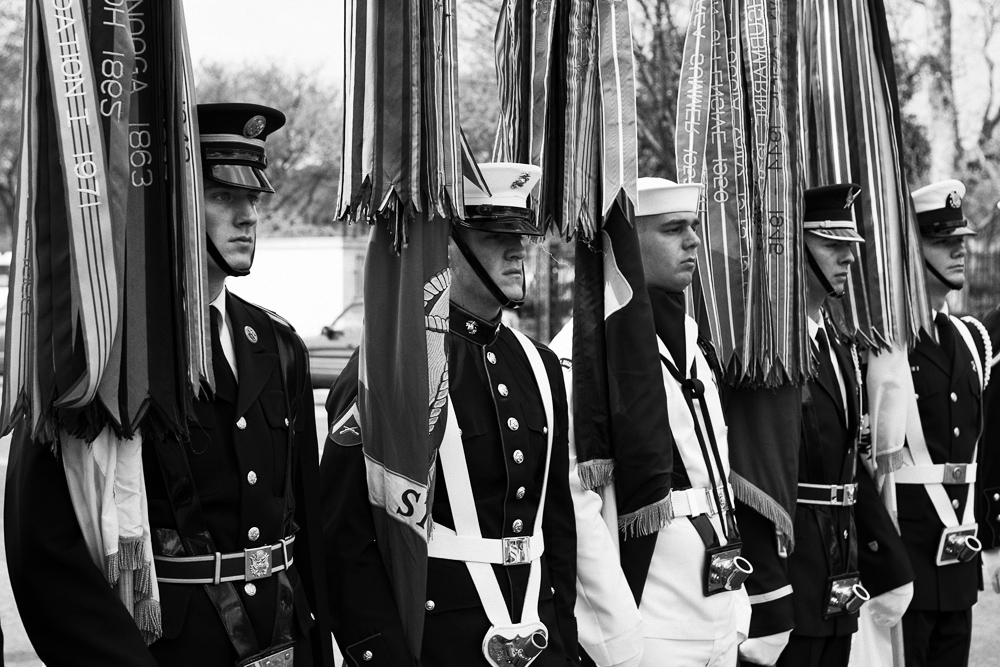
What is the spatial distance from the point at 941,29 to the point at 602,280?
11223 millimetres

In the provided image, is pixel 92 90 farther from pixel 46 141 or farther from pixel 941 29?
pixel 941 29

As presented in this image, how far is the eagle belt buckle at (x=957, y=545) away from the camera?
5199 mm

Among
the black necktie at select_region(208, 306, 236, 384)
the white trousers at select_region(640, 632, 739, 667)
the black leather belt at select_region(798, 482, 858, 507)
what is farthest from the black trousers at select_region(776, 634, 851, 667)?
the black necktie at select_region(208, 306, 236, 384)

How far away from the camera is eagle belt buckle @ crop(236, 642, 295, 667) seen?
2888mm

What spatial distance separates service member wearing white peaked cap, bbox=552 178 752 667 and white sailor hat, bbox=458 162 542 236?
23.4 inches

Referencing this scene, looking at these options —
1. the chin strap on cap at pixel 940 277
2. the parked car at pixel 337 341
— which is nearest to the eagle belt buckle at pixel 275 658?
the chin strap on cap at pixel 940 277

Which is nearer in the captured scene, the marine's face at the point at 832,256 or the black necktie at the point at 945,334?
the marine's face at the point at 832,256

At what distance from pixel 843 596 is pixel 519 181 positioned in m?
2.09

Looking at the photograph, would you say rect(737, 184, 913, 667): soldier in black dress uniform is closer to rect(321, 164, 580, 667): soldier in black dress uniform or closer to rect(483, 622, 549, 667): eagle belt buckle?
rect(321, 164, 580, 667): soldier in black dress uniform

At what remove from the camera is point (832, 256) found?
479 centimetres

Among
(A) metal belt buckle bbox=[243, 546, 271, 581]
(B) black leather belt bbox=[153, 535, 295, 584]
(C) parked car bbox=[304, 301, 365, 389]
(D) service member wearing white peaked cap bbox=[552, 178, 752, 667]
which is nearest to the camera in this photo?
(B) black leather belt bbox=[153, 535, 295, 584]

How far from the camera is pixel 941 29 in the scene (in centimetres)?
1376

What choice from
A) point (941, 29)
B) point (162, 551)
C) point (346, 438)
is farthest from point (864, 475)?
point (941, 29)

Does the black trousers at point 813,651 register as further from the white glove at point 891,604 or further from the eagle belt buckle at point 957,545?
the eagle belt buckle at point 957,545
